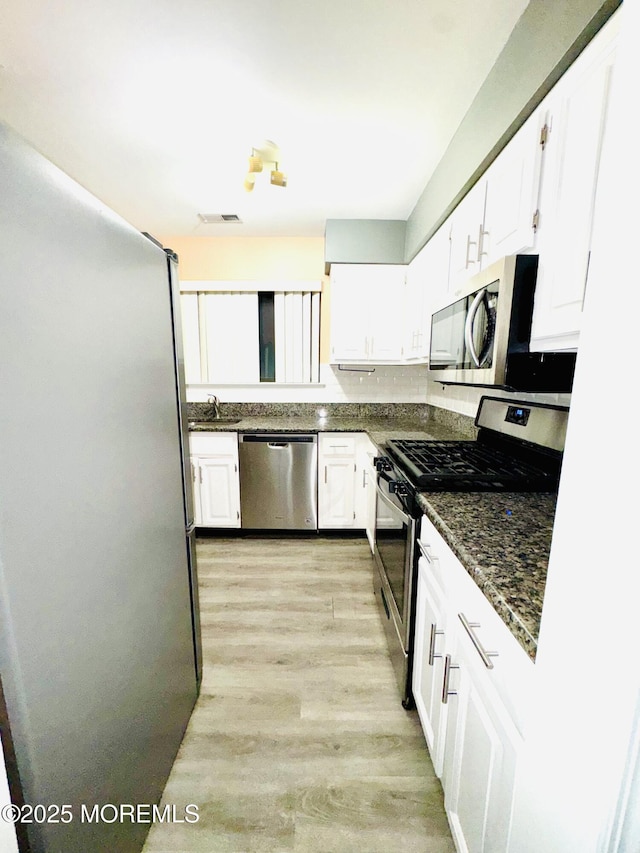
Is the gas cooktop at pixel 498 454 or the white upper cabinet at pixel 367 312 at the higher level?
the white upper cabinet at pixel 367 312

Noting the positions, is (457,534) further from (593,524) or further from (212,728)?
(212,728)

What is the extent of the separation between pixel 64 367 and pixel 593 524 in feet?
2.91

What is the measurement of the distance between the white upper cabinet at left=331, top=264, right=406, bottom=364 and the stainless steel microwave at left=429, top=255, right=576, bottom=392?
1.47 metres

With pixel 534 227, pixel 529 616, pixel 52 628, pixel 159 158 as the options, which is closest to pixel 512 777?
pixel 529 616

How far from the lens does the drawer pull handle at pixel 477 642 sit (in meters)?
0.74

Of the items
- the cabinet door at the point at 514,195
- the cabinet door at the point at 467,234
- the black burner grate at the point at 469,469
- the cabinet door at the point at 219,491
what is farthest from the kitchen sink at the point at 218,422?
the cabinet door at the point at 514,195

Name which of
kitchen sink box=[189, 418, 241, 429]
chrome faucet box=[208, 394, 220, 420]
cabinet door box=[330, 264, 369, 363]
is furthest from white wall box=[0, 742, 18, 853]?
chrome faucet box=[208, 394, 220, 420]

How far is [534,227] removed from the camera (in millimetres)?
1076

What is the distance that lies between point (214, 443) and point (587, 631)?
2.69 meters

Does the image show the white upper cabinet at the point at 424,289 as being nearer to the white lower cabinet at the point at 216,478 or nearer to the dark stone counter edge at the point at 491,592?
the dark stone counter edge at the point at 491,592

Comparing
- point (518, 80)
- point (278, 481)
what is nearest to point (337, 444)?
point (278, 481)

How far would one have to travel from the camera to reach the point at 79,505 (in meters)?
0.71

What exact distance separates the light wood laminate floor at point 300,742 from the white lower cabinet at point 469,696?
19 cm

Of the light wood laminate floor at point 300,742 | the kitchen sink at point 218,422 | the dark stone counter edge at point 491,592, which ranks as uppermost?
the dark stone counter edge at point 491,592
